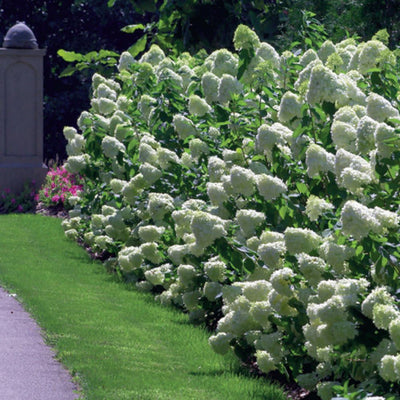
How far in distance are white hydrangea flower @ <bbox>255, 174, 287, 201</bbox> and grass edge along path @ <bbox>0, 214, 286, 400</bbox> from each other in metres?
1.16

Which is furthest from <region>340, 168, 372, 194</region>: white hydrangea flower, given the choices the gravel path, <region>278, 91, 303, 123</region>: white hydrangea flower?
the gravel path

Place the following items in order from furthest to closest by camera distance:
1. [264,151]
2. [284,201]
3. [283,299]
Answer: [264,151]
[284,201]
[283,299]

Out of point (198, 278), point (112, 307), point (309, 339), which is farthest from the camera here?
point (112, 307)

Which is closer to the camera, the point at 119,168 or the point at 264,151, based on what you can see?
the point at 264,151

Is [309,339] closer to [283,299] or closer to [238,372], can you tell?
[283,299]

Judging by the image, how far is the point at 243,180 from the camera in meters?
6.38

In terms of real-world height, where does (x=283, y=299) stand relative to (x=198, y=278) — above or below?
A: above

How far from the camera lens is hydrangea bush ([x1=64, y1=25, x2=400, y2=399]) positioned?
5.07 m

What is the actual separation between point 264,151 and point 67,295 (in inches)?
108

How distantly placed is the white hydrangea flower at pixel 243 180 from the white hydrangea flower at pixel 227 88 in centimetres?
141

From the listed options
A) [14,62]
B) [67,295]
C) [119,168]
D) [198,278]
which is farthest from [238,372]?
[14,62]

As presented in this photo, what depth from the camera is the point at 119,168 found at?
399 inches

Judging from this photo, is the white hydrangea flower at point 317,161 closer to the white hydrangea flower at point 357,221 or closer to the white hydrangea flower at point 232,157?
the white hydrangea flower at point 357,221

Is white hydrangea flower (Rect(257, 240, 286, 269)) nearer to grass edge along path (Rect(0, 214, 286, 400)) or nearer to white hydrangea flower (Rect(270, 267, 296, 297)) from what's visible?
white hydrangea flower (Rect(270, 267, 296, 297))
